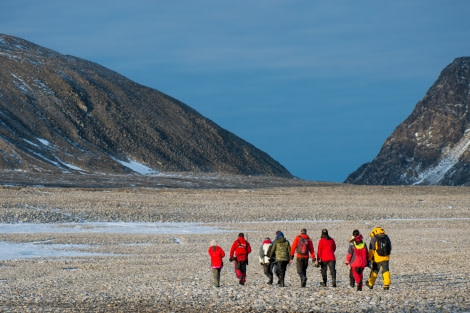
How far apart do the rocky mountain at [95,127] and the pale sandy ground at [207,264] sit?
4642cm

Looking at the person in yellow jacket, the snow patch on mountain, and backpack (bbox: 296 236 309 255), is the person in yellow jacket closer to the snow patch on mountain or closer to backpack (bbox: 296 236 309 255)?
backpack (bbox: 296 236 309 255)

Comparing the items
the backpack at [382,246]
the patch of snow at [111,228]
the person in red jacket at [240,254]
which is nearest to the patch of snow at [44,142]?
the patch of snow at [111,228]

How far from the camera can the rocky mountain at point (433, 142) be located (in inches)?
5423

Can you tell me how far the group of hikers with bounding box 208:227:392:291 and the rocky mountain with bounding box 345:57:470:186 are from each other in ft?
381

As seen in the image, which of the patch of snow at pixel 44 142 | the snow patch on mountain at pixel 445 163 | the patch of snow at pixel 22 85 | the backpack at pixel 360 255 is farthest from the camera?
the snow patch on mountain at pixel 445 163

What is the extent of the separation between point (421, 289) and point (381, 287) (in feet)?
3.74

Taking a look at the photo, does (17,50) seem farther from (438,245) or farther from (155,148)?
(438,245)

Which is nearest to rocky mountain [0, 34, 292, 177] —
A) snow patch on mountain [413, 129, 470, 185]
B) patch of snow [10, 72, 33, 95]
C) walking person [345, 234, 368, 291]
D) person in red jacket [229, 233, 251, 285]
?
patch of snow [10, 72, 33, 95]

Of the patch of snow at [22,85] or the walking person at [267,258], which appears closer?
the walking person at [267,258]

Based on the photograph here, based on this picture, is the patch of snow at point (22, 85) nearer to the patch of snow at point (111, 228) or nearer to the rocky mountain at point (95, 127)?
the rocky mountain at point (95, 127)

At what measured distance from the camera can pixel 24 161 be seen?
95125mm

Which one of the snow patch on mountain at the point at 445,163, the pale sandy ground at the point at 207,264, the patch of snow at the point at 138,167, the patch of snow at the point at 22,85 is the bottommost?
the pale sandy ground at the point at 207,264

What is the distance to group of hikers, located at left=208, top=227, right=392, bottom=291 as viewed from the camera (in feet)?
57.0

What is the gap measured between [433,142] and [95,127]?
206 ft
